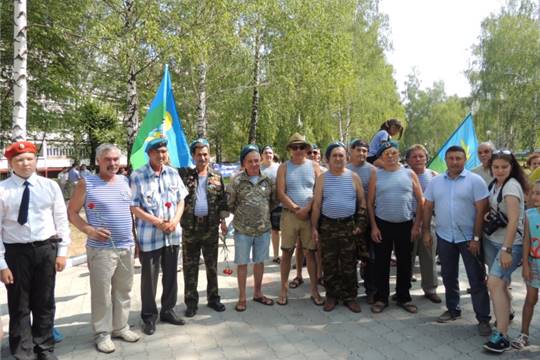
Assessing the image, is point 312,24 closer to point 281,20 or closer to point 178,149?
point 281,20

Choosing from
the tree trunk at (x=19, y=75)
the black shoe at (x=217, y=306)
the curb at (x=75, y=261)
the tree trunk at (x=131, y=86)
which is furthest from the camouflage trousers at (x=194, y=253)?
the tree trunk at (x=131, y=86)

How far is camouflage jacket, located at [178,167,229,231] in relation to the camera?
4.43m

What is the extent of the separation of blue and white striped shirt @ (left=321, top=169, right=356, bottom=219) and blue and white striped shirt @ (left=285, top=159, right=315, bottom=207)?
0.38 metres

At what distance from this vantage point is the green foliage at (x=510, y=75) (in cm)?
2544

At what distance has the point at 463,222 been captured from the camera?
13.3ft

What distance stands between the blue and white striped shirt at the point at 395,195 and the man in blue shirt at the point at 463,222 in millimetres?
349

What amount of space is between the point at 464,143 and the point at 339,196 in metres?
3.79

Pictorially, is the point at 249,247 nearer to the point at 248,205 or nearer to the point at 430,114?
the point at 248,205

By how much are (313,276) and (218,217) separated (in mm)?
1382

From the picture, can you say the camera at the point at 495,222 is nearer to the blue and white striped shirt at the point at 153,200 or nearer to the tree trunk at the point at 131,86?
the blue and white striped shirt at the point at 153,200

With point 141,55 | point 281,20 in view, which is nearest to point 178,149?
point 141,55

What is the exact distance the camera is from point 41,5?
10.7 m

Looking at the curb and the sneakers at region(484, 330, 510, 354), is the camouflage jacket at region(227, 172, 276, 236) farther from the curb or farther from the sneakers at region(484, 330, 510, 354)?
the curb

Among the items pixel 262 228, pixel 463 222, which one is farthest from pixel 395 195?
pixel 262 228
